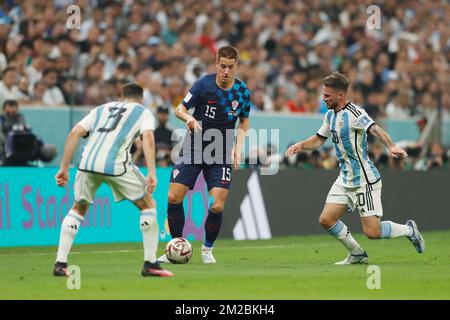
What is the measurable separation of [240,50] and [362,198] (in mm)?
11526

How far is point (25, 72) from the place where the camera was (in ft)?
58.5

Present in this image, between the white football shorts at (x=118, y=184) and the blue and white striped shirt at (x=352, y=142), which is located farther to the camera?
the blue and white striped shirt at (x=352, y=142)

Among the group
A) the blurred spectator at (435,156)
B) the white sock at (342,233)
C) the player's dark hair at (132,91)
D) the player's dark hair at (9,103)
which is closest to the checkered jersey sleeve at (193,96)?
the player's dark hair at (132,91)

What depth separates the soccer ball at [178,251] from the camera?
12.5 metres

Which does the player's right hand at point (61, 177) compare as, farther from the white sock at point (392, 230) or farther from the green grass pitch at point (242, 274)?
the white sock at point (392, 230)

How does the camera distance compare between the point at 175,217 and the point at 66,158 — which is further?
the point at 175,217

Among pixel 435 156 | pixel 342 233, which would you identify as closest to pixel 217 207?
pixel 342 233

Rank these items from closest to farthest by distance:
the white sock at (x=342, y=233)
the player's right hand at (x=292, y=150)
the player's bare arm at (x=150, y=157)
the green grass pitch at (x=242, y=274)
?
the green grass pitch at (x=242, y=274) < the player's bare arm at (x=150, y=157) < the player's right hand at (x=292, y=150) < the white sock at (x=342, y=233)

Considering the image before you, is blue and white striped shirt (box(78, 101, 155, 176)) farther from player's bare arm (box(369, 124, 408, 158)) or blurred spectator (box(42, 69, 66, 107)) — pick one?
blurred spectator (box(42, 69, 66, 107))

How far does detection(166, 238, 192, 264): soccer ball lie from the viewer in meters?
12.5

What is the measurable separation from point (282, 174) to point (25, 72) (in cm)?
486

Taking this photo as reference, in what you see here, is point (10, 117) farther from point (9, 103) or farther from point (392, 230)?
point (392, 230)

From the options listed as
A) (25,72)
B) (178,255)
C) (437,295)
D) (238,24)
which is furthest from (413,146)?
(437,295)

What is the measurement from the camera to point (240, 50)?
23.8m
